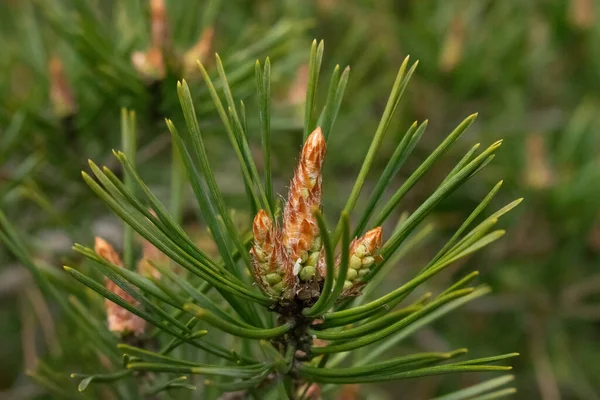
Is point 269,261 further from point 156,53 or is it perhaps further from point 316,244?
point 156,53

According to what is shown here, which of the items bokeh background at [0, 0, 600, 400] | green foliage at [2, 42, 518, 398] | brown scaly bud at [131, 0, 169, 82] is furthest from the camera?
bokeh background at [0, 0, 600, 400]

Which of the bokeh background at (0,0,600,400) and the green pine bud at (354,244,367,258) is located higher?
the bokeh background at (0,0,600,400)

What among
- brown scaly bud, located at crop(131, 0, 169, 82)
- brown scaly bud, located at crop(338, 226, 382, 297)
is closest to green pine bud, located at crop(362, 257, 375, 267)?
brown scaly bud, located at crop(338, 226, 382, 297)

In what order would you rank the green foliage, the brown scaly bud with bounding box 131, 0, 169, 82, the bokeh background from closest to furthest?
1. the green foliage
2. the brown scaly bud with bounding box 131, 0, 169, 82
3. the bokeh background

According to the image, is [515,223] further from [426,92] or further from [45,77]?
[45,77]

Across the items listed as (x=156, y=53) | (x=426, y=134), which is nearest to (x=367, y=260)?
(x=156, y=53)

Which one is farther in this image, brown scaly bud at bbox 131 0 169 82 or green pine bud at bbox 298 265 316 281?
brown scaly bud at bbox 131 0 169 82

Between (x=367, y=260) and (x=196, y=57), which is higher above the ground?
(x=196, y=57)

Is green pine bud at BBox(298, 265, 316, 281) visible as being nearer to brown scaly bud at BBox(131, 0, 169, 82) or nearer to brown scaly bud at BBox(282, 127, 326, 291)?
brown scaly bud at BBox(282, 127, 326, 291)
